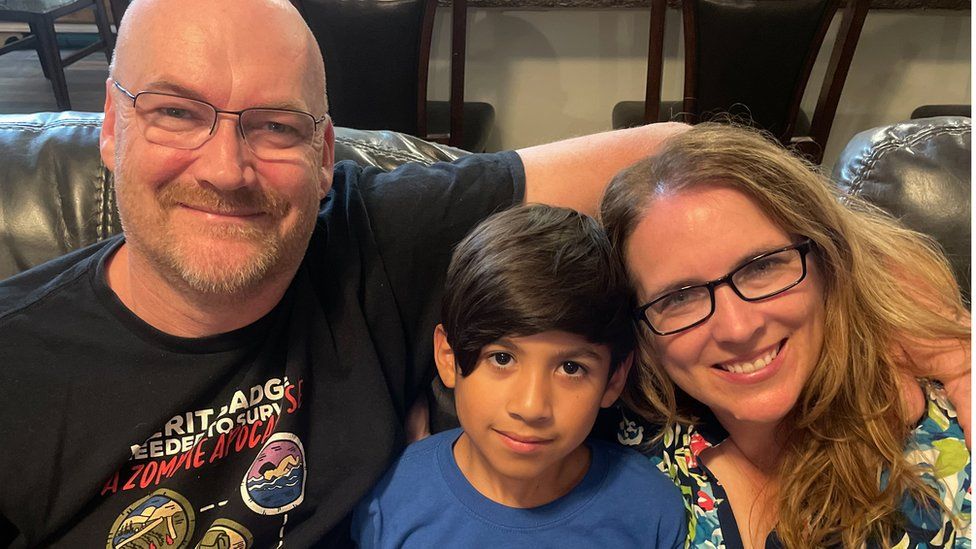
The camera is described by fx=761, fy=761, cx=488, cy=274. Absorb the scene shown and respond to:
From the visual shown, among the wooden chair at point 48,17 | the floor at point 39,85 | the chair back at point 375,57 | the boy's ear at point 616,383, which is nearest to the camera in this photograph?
the boy's ear at point 616,383

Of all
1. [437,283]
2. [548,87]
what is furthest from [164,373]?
[548,87]

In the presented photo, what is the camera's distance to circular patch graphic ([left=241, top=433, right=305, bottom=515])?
123 centimetres

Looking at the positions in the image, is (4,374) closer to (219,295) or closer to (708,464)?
(219,295)

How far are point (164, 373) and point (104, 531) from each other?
0.82ft

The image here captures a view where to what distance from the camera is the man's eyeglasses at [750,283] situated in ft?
3.65

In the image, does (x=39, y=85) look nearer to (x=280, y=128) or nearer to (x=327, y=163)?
(x=327, y=163)

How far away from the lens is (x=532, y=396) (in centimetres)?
110

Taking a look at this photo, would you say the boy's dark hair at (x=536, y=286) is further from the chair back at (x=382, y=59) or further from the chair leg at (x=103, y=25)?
the chair leg at (x=103, y=25)

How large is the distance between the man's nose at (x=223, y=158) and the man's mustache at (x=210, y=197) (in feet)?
0.05

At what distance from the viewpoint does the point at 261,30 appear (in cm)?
122

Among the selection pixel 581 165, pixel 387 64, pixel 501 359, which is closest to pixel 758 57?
pixel 387 64

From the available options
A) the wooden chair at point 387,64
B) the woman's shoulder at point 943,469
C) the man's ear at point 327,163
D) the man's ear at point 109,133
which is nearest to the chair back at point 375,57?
the wooden chair at point 387,64

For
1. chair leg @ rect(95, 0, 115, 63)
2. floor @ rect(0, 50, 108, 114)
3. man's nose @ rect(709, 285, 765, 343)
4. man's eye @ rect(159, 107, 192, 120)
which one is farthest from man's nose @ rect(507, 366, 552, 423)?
floor @ rect(0, 50, 108, 114)

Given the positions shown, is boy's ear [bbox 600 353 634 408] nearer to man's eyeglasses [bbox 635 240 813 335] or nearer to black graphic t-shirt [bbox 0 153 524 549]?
man's eyeglasses [bbox 635 240 813 335]
